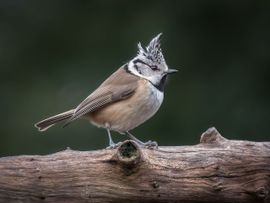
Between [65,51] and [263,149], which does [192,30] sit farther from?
[263,149]

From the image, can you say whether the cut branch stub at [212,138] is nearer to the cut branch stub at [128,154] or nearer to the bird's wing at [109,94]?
the cut branch stub at [128,154]

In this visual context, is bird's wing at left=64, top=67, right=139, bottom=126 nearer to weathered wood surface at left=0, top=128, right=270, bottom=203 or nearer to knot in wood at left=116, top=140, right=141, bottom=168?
weathered wood surface at left=0, top=128, right=270, bottom=203

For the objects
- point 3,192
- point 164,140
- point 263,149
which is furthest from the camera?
point 164,140

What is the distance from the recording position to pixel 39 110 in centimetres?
1053

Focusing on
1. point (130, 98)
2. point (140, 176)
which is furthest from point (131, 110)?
point (140, 176)

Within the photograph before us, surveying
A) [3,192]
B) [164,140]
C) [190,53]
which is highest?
[190,53]

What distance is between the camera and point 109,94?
7375 mm

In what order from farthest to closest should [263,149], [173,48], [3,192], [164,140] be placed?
[173,48] → [164,140] → [263,149] → [3,192]

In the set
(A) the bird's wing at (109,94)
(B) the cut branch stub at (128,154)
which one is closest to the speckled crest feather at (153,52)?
(A) the bird's wing at (109,94)

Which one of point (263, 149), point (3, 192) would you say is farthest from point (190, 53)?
point (3, 192)

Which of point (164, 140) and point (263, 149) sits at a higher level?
point (164, 140)

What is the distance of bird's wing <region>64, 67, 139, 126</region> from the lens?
7.28 metres

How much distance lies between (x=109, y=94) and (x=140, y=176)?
1.56 metres

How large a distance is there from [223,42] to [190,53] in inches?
19.0
